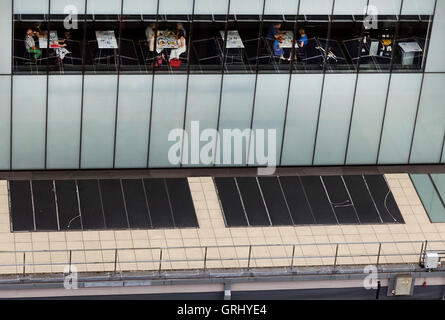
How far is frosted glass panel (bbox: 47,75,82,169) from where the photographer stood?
4609 cm

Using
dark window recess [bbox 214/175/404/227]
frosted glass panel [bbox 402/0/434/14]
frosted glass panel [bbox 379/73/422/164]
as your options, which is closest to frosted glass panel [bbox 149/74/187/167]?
dark window recess [bbox 214/175/404/227]

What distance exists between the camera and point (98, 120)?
154ft

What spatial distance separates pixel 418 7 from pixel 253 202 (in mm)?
8093

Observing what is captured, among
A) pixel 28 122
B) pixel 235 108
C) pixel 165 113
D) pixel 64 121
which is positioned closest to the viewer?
pixel 28 122

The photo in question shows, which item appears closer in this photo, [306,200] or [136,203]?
[136,203]

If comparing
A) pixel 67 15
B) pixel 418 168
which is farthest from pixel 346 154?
pixel 67 15

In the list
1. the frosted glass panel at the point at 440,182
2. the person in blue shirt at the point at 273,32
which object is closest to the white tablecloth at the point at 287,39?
the person in blue shirt at the point at 273,32

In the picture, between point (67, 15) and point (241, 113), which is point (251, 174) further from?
point (67, 15)

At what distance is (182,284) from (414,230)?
8166 mm

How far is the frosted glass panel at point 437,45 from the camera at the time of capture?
47.4 m

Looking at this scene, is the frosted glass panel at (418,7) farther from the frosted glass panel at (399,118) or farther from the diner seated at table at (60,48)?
the diner seated at table at (60,48)

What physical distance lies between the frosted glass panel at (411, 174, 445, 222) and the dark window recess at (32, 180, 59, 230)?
11948 mm

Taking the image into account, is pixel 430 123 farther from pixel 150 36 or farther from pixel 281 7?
pixel 150 36

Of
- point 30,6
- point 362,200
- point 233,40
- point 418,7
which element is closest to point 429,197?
point 362,200
